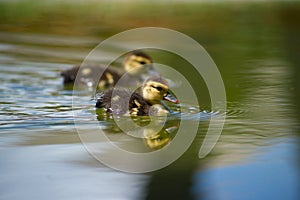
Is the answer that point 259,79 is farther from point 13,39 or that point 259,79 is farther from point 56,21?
point 56,21

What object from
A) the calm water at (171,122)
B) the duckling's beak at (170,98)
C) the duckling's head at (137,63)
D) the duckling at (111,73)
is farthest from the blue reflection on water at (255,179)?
the duckling's head at (137,63)

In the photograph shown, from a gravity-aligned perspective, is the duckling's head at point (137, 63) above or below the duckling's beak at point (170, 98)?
above

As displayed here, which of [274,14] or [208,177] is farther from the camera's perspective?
[274,14]

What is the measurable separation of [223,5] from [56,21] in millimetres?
1572

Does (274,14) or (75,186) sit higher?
(274,14)

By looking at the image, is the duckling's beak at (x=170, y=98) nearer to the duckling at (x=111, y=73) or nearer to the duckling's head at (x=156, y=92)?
the duckling's head at (x=156, y=92)

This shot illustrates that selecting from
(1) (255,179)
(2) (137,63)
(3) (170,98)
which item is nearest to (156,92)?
(3) (170,98)

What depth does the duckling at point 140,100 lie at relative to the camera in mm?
3791

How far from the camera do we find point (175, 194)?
92.4 inches

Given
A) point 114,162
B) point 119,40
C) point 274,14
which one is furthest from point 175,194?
point 274,14

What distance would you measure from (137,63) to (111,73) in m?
0.36

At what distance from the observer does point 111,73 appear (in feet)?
16.2

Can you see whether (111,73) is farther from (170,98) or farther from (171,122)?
(171,122)

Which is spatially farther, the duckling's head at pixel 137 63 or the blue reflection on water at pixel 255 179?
the duckling's head at pixel 137 63
